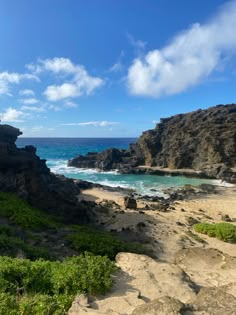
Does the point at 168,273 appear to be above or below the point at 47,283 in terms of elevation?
below

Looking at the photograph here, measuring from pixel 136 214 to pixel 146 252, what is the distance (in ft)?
38.0

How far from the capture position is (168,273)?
968 cm

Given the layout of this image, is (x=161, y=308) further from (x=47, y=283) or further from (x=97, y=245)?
(x=97, y=245)

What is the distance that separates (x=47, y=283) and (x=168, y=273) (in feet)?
12.2

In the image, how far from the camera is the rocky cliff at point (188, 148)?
6794 cm

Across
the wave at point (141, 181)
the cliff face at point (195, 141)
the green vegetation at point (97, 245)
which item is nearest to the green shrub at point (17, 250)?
the green vegetation at point (97, 245)

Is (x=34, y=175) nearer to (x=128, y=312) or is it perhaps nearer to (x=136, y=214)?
(x=136, y=214)

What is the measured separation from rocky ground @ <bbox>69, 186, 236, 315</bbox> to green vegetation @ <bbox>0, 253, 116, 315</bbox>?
0.34 m

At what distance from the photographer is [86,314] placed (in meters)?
6.62

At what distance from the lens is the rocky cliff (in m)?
67.9

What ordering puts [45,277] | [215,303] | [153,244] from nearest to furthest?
[215,303] < [45,277] < [153,244]

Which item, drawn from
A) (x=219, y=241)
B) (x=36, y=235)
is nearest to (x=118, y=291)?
(x=36, y=235)

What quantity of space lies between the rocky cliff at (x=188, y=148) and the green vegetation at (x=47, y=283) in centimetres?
5158

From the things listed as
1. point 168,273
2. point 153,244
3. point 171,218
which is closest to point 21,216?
point 153,244
